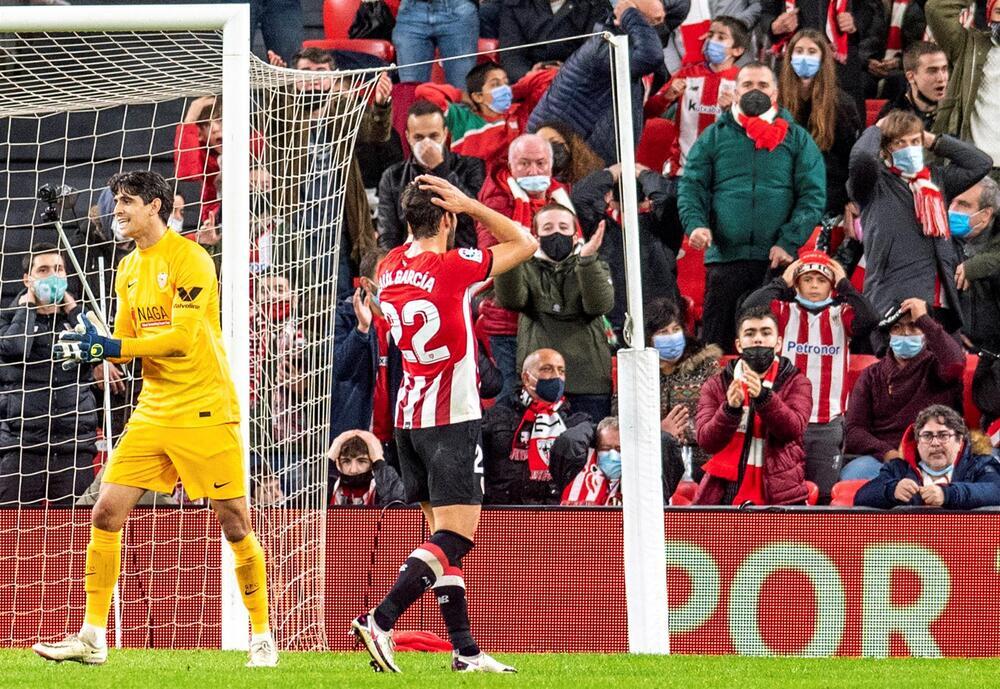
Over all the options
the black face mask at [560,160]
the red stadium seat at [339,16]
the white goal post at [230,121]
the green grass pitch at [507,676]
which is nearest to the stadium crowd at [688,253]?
the black face mask at [560,160]

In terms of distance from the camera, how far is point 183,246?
246 inches

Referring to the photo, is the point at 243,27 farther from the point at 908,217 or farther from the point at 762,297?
the point at 908,217

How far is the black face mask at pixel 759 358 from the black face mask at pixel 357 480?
2285 millimetres

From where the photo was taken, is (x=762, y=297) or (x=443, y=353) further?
(x=762, y=297)

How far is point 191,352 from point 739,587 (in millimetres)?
3299

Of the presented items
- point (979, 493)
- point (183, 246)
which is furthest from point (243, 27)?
point (979, 493)

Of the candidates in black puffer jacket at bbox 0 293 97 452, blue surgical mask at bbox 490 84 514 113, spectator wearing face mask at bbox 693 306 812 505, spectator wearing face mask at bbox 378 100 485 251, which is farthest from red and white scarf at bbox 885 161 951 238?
black puffer jacket at bbox 0 293 97 452

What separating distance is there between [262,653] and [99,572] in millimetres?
732

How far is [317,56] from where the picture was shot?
10508mm

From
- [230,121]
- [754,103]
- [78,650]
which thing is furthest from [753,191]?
[78,650]

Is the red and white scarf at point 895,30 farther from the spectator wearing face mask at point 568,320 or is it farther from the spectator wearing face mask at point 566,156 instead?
the spectator wearing face mask at point 568,320

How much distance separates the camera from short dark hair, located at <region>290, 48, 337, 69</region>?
412 inches

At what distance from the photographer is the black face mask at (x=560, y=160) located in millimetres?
10172

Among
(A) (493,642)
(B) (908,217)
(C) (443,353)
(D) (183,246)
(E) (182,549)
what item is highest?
(B) (908,217)
